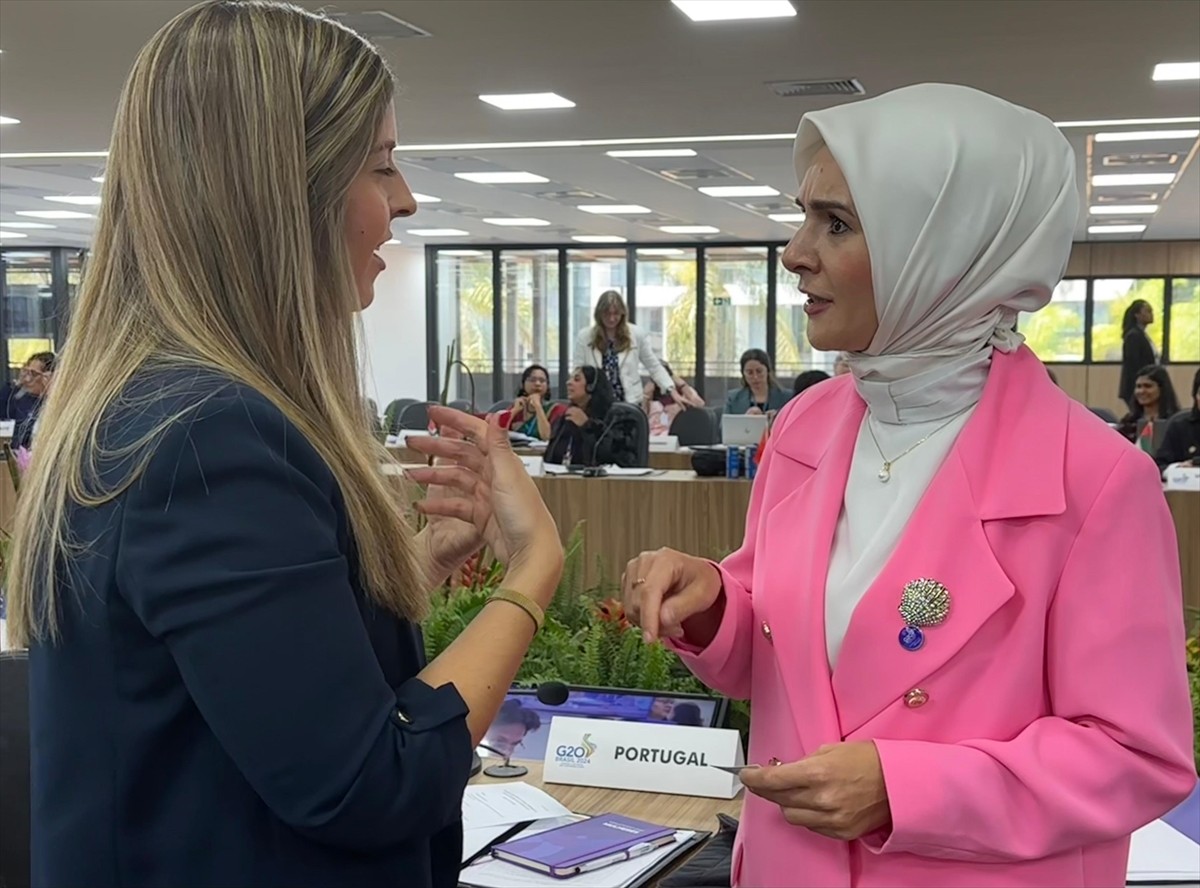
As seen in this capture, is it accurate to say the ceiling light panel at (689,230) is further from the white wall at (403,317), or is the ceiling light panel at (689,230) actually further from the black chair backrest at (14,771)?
the black chair backrest at (14,771)

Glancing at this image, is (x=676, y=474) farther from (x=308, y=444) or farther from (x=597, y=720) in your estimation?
(x=308, y=444)

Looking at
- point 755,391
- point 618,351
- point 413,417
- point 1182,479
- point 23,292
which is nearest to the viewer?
point 1182,479

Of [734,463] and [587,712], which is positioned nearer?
[587,712]

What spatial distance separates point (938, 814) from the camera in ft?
3.78

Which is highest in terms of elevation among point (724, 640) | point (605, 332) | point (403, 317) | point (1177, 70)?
point (1177, 70)

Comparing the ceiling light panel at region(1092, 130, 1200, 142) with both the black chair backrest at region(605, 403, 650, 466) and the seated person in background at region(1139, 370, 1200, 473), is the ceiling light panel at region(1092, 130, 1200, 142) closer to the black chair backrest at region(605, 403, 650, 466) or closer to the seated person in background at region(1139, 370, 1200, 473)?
the seated person in background at region(1139, 370, 1200, 473)

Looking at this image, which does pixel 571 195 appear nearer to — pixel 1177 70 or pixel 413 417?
pixel 413 417

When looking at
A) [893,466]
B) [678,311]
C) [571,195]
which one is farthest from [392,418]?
[678,311]

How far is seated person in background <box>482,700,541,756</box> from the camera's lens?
85.1 inches

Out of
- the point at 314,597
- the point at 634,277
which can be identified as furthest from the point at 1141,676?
the point at 634,277

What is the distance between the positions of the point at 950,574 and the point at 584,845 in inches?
28.6

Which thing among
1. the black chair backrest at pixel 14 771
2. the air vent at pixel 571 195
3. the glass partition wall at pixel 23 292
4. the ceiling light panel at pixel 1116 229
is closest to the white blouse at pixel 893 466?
the black chair backrest at pixel 14 771

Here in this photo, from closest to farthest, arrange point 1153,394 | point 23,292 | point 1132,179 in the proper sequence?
1. point 1153,394
2. point 1132,179
3. point 23,292

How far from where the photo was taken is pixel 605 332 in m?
9.59
